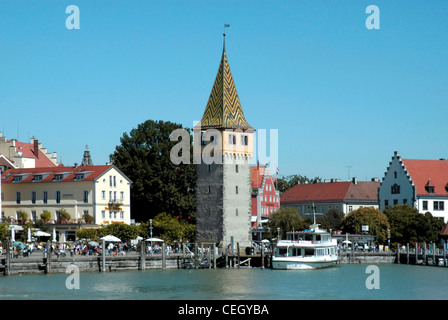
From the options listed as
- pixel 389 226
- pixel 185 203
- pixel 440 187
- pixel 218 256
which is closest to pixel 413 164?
pixel 440 187

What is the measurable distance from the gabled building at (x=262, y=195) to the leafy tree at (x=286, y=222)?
15.8 m

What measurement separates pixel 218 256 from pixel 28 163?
33148mm

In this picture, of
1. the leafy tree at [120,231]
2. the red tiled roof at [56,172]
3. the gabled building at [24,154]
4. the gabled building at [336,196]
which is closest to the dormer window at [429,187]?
the gabled building at [336,196]

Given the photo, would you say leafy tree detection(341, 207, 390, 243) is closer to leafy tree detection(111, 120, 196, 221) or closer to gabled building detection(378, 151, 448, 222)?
gabled building detection(378, 151, 448, 222)

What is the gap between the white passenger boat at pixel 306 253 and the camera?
63.3 m

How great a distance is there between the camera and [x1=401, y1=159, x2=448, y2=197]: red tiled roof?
8962 centimetres

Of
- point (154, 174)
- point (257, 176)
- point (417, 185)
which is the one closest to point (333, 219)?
point (417, 185)

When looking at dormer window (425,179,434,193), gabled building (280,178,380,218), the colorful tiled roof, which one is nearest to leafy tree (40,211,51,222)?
the colorful tiled roof

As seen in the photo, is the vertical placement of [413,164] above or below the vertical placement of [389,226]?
above

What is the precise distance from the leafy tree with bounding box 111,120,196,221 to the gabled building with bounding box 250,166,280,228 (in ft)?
68.8

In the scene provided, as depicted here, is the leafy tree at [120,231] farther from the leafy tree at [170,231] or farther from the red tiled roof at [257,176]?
the red tiled roof at [257,176]

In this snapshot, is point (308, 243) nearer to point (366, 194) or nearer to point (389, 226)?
point (389, 226)

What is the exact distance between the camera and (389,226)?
79.2 metres

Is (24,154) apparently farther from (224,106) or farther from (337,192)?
(337,192)
